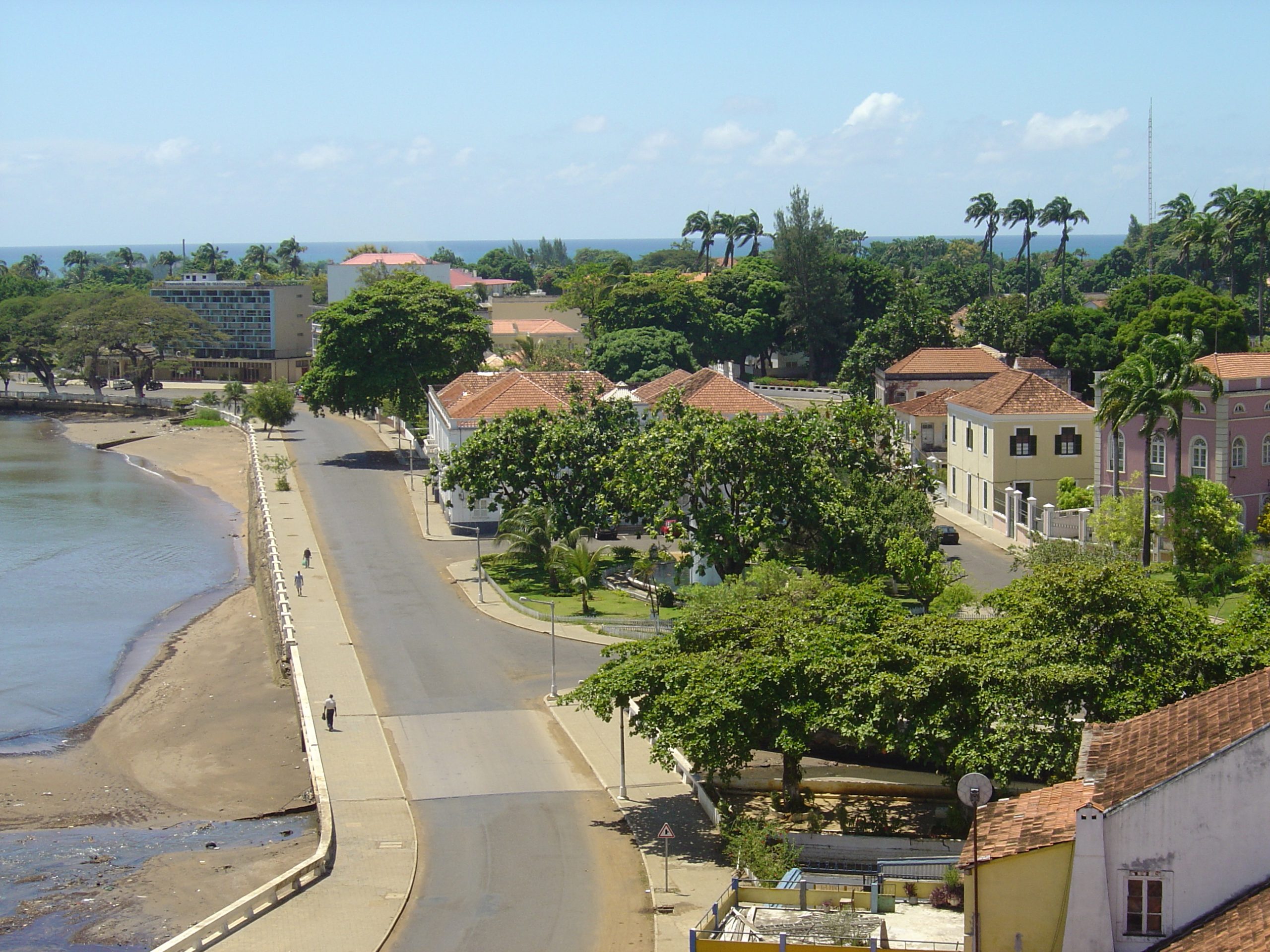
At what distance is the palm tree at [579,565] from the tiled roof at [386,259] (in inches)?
3743

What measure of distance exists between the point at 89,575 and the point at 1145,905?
53.2 metres

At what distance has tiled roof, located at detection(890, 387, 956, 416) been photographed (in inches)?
2800

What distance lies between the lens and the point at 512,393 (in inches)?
2530

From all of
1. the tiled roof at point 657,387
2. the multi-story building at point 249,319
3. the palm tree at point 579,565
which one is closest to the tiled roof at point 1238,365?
the palm tree at point 579,565

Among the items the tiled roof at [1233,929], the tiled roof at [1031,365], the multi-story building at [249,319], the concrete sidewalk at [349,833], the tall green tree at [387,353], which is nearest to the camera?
the tiled roof at [1233,929]

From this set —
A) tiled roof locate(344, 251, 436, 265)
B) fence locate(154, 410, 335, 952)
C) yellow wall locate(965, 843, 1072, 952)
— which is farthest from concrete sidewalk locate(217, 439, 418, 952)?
tiled roof locate(344, 251, 436, 265)

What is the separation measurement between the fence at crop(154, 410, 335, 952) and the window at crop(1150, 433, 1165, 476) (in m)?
31.1

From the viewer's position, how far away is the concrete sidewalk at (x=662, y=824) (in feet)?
80.0

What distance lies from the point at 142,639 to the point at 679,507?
65.4 feet

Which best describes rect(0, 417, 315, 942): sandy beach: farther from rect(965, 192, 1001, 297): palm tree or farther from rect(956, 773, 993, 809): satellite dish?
rect(965, 192, 1001, 297): palm tree

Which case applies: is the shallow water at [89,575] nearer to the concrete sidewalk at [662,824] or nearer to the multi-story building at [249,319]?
the concrete sidewalk at [662,824]

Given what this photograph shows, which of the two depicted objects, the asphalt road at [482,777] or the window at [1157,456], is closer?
the asphalt road at [482,777]

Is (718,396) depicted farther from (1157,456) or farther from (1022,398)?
(1157,456)

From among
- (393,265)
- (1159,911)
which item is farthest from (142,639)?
(393,265)
